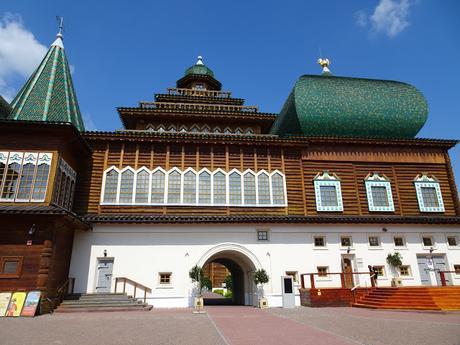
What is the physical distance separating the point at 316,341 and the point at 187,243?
11.6m

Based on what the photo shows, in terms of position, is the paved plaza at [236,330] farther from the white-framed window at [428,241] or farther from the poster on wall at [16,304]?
the white-framed window at [428,241]

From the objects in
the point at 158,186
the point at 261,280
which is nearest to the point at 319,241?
the point at 261,280

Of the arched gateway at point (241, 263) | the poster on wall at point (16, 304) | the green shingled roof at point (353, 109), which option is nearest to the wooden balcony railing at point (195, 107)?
the green shingled roof at point (353, 109)

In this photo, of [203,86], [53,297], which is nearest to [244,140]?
[203,86]

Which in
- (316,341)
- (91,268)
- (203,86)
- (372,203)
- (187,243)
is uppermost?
(203,86)

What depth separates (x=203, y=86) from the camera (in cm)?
3150

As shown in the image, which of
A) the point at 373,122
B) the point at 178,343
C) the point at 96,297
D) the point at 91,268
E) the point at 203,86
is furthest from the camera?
the point at 203,86

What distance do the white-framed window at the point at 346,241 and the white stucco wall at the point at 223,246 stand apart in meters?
0.27

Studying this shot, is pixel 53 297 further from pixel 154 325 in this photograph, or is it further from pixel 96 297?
pixel 154 325

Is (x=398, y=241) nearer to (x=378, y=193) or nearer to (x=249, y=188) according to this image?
(x=378, y=193)

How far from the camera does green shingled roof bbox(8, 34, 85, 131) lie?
19062 mm

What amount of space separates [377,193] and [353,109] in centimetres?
667

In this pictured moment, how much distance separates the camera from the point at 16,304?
14.3 meters

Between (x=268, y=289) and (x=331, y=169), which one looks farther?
(x=331, y=169)
